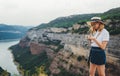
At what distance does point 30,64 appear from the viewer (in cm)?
12688

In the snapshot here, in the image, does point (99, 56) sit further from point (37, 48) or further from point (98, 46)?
point (37, 48)

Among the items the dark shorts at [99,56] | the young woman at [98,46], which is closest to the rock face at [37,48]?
the young woman at [98,46]

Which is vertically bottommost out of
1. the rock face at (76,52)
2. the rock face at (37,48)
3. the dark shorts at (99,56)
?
the rock face at (37,48)

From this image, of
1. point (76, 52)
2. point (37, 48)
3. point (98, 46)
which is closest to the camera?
point (98, 46)

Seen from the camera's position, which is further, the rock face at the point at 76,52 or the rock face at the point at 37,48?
the rock face at the point at 37,48

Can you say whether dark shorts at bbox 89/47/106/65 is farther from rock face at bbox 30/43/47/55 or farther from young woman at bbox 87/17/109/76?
rock face at bbox 30/43/47/55

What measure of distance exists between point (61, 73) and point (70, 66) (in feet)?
14.5

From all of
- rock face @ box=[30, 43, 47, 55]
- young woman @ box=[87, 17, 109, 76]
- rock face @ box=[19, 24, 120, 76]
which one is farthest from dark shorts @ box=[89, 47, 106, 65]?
rock face @ box=[30, 43, 47, 55]

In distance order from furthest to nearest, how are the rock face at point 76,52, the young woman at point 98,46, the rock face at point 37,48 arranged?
the rock face at point 37,48 → the rock face at point 76,52 → the young woman at point 98,46

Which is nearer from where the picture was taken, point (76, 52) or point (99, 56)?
point (99, 56)

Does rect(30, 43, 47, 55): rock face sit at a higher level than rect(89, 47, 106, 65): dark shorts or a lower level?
lower

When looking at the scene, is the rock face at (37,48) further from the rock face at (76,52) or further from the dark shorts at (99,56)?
the dark shorts at (99,56)

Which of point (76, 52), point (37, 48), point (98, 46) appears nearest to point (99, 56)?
point (98, 46)

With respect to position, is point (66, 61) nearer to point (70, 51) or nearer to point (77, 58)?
point (70, 51)
